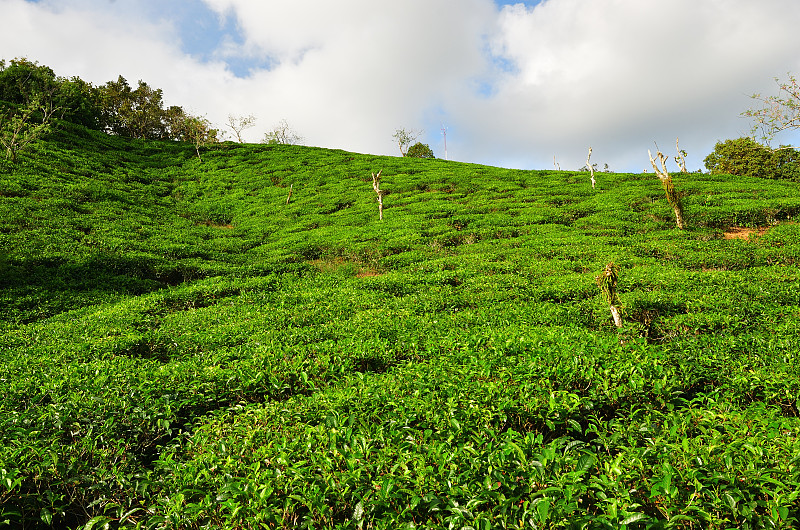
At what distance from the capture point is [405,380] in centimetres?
682

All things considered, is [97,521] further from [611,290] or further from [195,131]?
[195,131]

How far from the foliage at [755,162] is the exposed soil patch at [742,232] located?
4008 cm

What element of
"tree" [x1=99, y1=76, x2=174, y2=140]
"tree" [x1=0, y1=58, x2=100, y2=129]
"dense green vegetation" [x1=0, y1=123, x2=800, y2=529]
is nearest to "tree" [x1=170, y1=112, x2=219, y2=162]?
"tree" [x1=99, y1=76, x2=174, y2=140]

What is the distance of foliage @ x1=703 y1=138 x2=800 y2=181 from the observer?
5400cm

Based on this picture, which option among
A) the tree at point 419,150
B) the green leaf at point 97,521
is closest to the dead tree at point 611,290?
the green leaf at point 97,521

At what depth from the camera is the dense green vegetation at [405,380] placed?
13.2ft

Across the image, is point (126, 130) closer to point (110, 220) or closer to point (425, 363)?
point (110, 220)

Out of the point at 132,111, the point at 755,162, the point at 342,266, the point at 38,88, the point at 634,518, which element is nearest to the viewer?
the point at 634,518

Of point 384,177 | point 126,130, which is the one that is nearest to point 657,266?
point 384,177

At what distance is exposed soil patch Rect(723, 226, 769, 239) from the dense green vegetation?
1.66 ft

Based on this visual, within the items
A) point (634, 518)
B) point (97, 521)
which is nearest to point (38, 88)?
point (97, 521)

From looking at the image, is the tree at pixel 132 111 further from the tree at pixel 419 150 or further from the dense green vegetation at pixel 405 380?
the dense green vegetation at pixel 405 380

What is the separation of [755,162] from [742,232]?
159 feet

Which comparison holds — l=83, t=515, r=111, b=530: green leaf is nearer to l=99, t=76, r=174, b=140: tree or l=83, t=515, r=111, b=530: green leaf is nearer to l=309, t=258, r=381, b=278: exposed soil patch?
l=309, t=258, r=381, b=278: exposed soil patch
